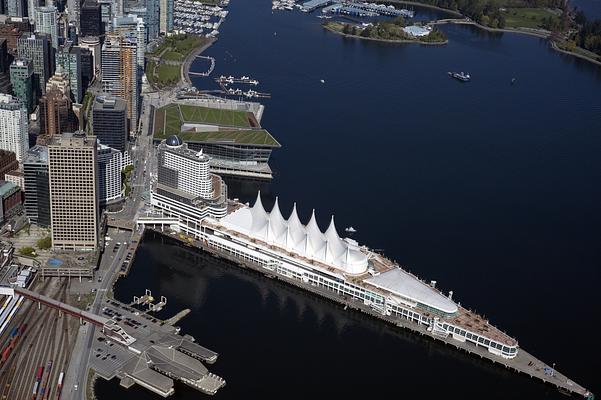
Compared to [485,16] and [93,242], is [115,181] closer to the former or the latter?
[93,242]

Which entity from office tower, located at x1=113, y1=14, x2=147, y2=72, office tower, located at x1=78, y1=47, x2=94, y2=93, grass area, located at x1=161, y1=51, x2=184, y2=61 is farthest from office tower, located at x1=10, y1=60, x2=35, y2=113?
grass area, located at x1=161, y1=51, x2=184, y2=61

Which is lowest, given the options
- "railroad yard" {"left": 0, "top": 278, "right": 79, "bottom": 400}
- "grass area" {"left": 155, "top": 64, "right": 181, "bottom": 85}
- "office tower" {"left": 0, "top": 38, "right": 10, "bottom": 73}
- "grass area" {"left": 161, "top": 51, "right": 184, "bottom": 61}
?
"railroad yard" {"left": 0, "top": 278, "right": 79, "bottom": 400}

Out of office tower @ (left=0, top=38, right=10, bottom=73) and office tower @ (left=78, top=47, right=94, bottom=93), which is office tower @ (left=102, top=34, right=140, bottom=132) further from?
office tower @ (left=0, top=38, right=10, bottom=73)

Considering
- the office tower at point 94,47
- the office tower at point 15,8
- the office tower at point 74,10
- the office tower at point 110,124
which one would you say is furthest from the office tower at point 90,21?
the office tower at point 110,124

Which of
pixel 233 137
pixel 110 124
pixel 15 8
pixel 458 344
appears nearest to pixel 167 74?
pixel 15 8

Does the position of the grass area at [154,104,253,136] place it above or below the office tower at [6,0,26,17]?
below

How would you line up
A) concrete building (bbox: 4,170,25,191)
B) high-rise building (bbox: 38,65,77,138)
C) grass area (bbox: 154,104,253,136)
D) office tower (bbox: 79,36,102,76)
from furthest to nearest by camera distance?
office tower (bbox: 79,36,102,76), grass area (bbox: 154,104,253,136), high-rise building (bbox: 38,65,77,138), concrete building (bbox: 4,170,25,191)

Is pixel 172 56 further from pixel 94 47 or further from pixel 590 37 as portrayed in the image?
pixel 590 37
